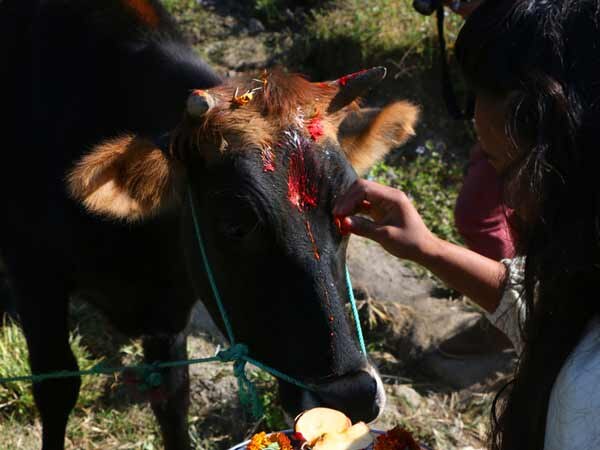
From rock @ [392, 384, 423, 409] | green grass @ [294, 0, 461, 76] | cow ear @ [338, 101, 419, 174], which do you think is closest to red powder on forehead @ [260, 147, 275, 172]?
cow ear @ [338, 101, 419, 174]

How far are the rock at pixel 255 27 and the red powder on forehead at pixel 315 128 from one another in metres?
4.56

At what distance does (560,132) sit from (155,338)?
255 centimetres

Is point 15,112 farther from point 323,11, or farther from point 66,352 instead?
point 323,11

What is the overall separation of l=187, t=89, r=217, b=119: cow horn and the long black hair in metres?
1.02

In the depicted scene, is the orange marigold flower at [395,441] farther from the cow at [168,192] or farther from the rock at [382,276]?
the rock at [382,276]

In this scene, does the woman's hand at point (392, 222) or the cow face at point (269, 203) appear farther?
the cow face at point (269, 203)

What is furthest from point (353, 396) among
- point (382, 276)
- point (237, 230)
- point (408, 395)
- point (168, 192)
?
point (382, 276)

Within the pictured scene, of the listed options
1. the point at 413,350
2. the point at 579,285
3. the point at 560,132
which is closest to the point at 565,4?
the point at 560,132

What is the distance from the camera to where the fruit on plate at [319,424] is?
2.17 meters

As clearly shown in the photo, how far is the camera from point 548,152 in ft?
5.24

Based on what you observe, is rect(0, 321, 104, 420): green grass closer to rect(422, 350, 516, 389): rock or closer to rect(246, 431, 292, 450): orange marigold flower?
rect(422, 350, 516, 389): rock

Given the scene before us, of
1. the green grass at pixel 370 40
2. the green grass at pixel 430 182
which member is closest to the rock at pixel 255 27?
the green grass at pixel 370 40

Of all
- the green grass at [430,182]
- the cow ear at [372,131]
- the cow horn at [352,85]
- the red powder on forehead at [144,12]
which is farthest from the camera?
the green grass at [430,182]

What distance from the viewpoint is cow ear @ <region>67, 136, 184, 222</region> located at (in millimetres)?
2584
